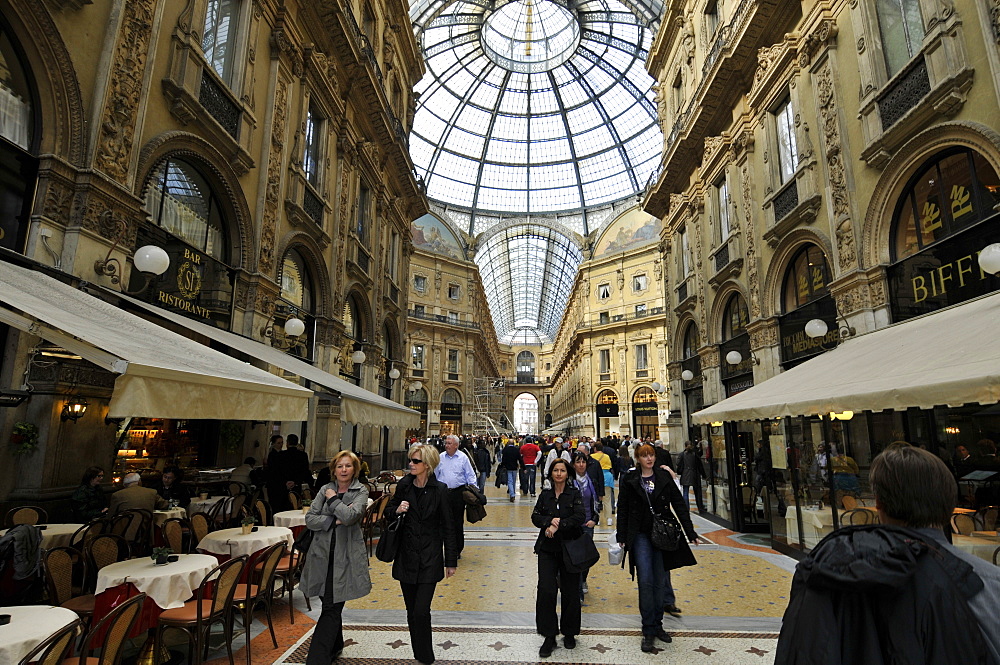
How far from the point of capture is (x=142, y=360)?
3.90m

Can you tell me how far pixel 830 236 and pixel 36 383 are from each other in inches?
482

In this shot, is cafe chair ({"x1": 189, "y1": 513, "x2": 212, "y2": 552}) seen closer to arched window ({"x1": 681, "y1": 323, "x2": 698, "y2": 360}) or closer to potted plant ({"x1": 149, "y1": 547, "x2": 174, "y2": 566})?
potted plant ({"x1": 149, "y1": 547, "x2": 174, "y2": 566})

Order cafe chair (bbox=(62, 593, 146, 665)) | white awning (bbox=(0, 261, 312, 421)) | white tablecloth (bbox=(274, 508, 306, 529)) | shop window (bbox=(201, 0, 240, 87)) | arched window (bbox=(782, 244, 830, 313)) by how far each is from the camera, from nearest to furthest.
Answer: cafe chair (bbox=(62, 593, 146, 665))
white awning (bbox=(0, 261, 312, 421))
white tablecloth (bbox=(274, 508, 306, 529))
shop window (bbox=(201, 0, 240, 87))
arched window (bbox=(782, 244, 830, 313))

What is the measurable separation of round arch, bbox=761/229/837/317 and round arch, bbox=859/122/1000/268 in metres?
1.77

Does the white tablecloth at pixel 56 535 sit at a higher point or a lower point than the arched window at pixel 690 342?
lower

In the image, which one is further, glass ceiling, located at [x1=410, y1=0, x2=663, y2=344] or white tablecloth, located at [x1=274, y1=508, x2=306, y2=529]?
glass ceiling, located at [x1=410, y1=0, x2=663, y2=344]

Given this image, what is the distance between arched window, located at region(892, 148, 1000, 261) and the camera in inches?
272

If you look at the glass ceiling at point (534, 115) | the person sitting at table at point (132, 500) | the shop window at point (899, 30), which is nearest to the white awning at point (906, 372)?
the shop window at point (899, 30)

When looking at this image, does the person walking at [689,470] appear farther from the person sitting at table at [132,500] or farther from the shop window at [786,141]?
the person sitting at table at [132,500]

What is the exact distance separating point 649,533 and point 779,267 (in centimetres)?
953

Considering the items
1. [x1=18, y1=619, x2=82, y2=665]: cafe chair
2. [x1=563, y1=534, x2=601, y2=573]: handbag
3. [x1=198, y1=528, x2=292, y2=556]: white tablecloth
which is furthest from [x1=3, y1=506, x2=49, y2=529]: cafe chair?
[x1=563, y1=534, x2=601, y2=573]: handbag

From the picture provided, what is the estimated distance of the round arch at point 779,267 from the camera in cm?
1112

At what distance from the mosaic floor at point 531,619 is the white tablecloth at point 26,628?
59.1 inches

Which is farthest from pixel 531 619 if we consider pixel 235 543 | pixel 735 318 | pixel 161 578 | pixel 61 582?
pixel 735 318
